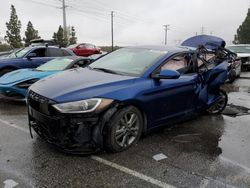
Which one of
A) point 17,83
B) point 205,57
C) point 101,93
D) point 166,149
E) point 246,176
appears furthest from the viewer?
point 17,83

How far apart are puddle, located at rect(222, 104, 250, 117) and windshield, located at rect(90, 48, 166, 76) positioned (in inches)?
97.0

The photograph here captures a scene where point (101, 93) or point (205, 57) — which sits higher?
point (205, 57)

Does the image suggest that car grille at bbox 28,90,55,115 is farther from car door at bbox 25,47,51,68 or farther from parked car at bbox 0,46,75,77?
car door at bbox 25,47,51,68

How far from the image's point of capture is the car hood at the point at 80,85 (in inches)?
133

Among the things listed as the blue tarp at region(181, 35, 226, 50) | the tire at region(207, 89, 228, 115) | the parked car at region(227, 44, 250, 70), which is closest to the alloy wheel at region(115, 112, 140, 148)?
the tire at region(207, 89, 228, 115)

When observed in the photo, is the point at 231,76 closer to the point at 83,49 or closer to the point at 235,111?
the point at 235,111

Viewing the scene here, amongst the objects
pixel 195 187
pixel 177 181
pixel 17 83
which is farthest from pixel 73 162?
Result: pixel 17 83

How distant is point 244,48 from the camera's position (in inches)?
585

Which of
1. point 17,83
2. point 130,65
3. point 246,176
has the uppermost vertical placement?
point 130,65

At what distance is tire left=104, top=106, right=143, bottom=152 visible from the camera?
3.52 metres

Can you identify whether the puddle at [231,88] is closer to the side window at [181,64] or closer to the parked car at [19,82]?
the side window at [181,64]

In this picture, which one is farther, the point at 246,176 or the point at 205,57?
the point at 205,57

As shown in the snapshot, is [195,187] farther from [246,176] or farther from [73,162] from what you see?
[73,162]

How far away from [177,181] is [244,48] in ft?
45.2
